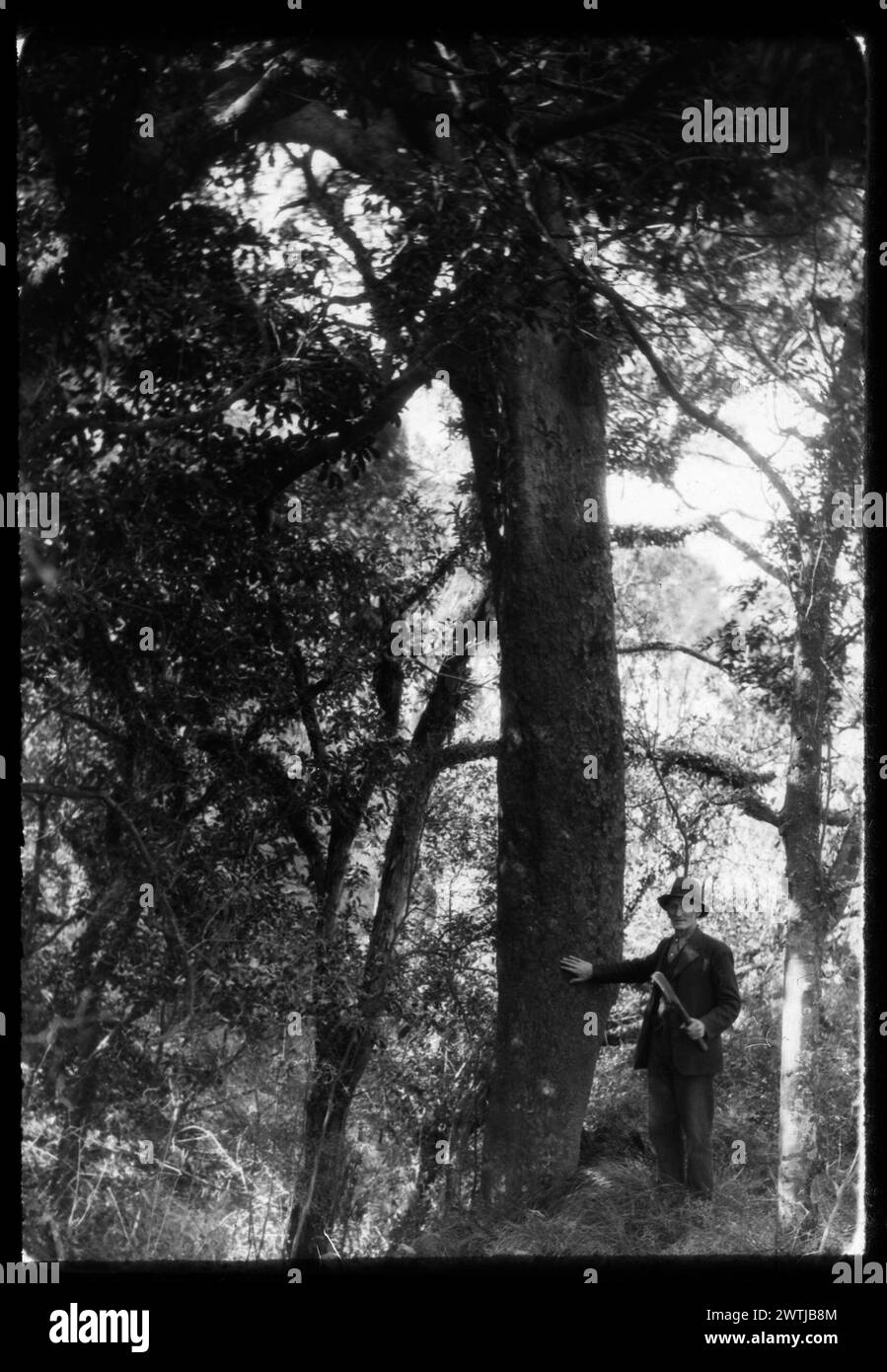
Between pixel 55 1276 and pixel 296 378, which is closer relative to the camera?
pixel 55 1276

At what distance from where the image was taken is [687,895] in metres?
5.02

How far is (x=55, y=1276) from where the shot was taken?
14.4 ft

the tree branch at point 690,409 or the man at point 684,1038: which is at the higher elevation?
the tree branch at point 690,409

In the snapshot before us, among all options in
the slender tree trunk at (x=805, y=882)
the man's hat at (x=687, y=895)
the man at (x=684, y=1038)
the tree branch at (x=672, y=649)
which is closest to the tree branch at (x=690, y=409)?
the slender tree trunk at (x=805, y=882)

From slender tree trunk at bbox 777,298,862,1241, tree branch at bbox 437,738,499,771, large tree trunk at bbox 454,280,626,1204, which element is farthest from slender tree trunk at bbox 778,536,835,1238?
tree branch at bbox 437,738,499,771

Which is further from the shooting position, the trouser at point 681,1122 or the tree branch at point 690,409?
the tree branch at point 690,409

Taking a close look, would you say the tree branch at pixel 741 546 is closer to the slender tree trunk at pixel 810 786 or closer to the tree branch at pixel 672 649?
the slender tree trunk at pixel 810 786

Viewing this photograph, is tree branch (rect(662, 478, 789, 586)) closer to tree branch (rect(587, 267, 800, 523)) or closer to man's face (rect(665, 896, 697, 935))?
tree branch (rect(587, 267, 800, 523))

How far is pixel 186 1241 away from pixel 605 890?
6.39 feet

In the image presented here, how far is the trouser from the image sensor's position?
4.80 metres

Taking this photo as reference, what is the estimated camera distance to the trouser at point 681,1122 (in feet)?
15.8

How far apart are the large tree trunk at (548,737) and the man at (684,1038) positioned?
0.17 metres
